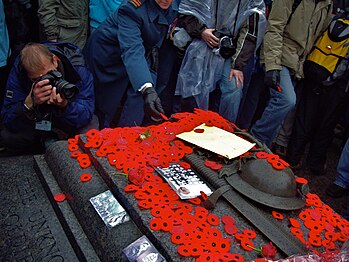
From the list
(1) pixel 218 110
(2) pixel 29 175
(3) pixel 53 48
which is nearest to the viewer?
(2) pixel 29 175

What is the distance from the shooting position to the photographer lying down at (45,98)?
209cm

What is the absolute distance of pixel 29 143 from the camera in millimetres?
2594

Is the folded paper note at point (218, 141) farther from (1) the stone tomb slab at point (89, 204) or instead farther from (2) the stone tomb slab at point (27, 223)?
(2) the stone tomb slab at point (27, 223)

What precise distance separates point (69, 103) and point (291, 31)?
6.07 ft

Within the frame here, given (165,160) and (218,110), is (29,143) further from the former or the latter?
(218,110)

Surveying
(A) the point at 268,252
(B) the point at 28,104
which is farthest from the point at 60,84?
(A) the point at 268,252

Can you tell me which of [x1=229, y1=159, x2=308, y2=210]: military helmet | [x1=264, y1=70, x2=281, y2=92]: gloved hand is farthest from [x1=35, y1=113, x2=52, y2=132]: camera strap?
[x1=264, y1=70, x2=281, y2=92]: gloved hand

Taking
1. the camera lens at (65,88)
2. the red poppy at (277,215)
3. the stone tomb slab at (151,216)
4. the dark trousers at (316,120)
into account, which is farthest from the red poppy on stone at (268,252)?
the dark trousers at (316,120)

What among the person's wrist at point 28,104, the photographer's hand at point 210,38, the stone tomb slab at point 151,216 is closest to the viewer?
the stone tomb slab at point 151,216

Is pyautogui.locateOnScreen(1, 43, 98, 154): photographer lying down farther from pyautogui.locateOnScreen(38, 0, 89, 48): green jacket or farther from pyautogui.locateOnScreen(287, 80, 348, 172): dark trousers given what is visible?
pyautogui.locateOnScreen(287, 80, 348, 172): dark trousers

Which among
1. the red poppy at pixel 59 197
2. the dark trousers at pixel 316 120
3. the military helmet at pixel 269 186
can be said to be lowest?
the dark trousers at pixel 316 120

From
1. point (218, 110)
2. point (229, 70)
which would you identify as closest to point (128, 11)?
point (229, 70)

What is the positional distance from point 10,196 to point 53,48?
103 centimetres

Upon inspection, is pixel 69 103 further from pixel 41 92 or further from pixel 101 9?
pixel 101 9
